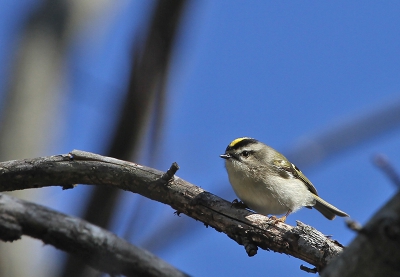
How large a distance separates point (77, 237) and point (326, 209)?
3.95 metres

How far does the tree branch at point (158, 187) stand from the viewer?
11.1 feet

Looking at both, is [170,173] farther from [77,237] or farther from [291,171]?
[291,171]

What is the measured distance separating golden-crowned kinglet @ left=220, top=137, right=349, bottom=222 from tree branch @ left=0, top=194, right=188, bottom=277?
253 centimetres

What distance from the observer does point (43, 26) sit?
5129mm

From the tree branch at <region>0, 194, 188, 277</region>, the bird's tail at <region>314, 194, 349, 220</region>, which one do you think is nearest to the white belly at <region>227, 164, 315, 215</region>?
the bird's tail at <region>314, 194, 349, 220</region>

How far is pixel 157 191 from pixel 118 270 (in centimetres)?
169

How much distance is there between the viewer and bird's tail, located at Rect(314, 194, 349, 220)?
208 inches

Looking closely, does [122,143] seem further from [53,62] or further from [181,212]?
[53,62]

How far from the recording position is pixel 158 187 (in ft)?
11.4

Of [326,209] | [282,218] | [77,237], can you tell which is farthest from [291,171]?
[77,237]

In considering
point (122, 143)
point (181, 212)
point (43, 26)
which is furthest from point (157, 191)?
point (43, 26)

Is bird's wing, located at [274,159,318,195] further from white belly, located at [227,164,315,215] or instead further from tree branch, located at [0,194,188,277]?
tree branch, located at [0,194,188,277]

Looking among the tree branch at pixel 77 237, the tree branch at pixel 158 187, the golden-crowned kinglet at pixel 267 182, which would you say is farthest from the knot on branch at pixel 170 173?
the tree branch at pixel 77 237

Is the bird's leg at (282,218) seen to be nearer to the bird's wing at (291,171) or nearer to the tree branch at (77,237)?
the bird's wing at (291,171)
